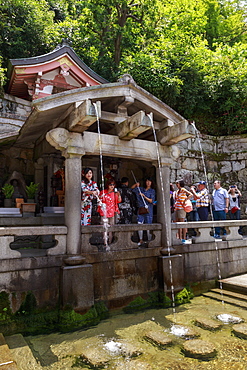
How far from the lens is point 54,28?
63.7ft

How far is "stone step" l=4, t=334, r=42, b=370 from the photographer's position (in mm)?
4141

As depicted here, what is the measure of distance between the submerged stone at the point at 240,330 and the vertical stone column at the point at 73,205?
3.43m

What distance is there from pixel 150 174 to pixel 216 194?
3.56 m

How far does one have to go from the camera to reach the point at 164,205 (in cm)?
760

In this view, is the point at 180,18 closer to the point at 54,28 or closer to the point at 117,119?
the point at 54,28

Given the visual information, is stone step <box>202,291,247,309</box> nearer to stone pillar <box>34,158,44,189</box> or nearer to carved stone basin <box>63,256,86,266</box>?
carved stone basin <box>63,256,86,266</box>

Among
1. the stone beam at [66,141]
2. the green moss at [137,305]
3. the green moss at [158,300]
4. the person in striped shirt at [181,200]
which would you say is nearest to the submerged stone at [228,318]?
the green moss at [158,300]

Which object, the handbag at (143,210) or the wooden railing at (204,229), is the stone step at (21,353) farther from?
the handbag at (143,210)

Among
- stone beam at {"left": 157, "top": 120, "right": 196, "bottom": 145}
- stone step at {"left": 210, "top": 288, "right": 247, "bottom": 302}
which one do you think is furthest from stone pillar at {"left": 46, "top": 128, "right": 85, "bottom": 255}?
stone step at {"left": 210, "top": 288, "right": 247, "bottom": 302}

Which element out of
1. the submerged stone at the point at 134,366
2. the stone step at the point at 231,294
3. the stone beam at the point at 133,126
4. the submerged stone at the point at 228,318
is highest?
the stone beam at the point at 133,126

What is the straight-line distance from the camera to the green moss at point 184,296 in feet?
23.9

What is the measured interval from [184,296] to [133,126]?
4519 millimetres

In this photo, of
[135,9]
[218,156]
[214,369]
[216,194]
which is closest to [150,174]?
[216,194]

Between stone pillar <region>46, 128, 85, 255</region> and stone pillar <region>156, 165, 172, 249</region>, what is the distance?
92.4 inches
